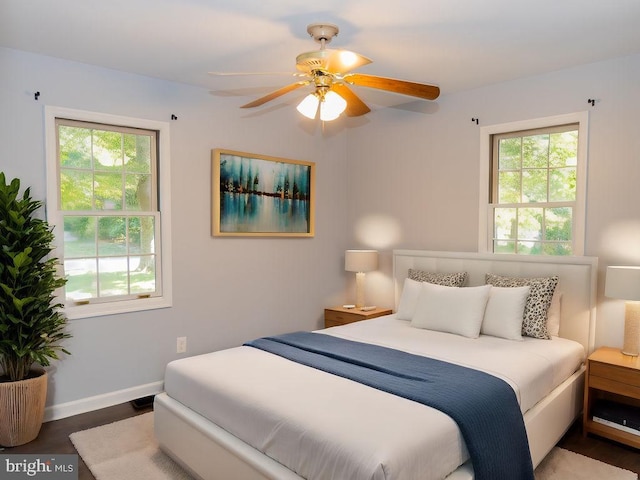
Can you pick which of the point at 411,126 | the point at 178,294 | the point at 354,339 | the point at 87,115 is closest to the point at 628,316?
the point at 354,339

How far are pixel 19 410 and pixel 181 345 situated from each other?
1.31 meters

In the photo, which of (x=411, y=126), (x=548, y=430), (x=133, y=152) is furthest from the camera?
(x=411, y=126)

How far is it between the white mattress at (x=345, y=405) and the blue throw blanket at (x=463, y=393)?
0.21 ft

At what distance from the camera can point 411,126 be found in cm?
454

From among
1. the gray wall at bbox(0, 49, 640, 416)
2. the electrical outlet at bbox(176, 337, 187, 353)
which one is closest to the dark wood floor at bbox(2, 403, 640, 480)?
the gray wall at bbox(0, 49, 640, 416)

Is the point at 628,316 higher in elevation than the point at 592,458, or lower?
higher

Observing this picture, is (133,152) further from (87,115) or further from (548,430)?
(548,430)

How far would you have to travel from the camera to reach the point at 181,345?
3.98 meters

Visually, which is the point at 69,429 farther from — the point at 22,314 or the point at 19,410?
the point at 22,314

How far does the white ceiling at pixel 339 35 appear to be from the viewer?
253 cm

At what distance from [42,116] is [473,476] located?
3448mm

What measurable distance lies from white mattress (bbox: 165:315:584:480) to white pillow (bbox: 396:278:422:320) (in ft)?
2.08

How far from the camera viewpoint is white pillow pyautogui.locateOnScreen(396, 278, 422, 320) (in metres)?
3.84

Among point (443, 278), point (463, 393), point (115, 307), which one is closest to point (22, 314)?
point (115, 307)
